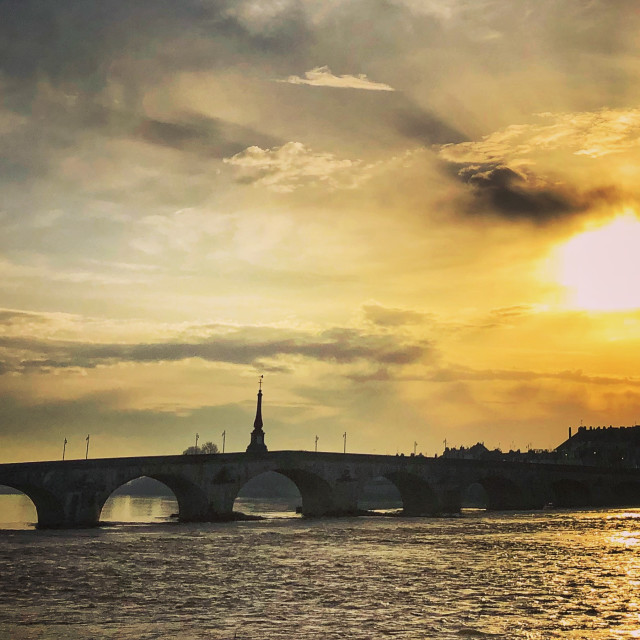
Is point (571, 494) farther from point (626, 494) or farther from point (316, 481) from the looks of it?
point (316, 481)

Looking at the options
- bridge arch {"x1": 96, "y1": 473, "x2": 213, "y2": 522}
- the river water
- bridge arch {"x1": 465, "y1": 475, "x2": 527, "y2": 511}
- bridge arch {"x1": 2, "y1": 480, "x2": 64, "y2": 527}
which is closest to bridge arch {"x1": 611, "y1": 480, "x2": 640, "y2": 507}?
bridge arch {"x1": 465, "y1": 475, "x2": 527, "y2": 511}

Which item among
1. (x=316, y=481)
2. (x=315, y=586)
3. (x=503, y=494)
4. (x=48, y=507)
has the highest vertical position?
(x=316, y=481)

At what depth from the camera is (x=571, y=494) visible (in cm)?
10912

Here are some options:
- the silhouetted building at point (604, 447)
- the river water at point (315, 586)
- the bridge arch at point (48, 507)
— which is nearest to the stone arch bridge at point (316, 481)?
the bridge arch at point (48, 507)

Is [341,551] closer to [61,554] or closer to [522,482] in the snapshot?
[61,554]

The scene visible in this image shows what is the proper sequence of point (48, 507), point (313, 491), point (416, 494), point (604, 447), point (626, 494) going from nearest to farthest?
point (48, 507), point (313, 491), point (416, 494), point (626, 494), point (604, 447)

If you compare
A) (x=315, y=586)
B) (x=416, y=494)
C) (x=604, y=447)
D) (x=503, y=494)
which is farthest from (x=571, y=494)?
(x=315, y=586)

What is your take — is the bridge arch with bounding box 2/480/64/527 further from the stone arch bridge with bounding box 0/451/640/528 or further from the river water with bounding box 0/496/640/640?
the river water with bounding box 0/496/640/640

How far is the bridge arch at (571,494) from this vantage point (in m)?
108

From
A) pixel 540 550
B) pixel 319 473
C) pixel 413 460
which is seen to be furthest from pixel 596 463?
pixel 540 550

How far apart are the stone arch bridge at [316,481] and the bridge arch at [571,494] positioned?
0.13 metres

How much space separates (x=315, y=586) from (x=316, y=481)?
49846mm

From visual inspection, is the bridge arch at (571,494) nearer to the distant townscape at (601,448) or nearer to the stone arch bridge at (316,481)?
the stone arch bridge at (316,481)

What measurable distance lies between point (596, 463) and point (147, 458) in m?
128
